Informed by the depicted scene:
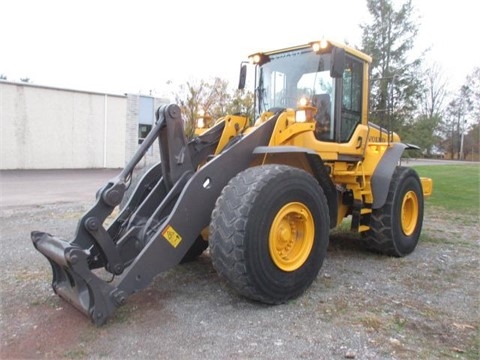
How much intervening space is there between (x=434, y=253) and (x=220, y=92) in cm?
2232

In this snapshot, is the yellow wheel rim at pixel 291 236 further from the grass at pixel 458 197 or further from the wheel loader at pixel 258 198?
the grass at pixel 458 197

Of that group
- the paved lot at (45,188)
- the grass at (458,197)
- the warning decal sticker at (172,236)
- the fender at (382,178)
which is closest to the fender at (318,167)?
the fender at (382,178)

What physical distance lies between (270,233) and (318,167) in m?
1.30

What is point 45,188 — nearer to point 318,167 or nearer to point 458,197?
point 318,167

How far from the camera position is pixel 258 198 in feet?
12.6

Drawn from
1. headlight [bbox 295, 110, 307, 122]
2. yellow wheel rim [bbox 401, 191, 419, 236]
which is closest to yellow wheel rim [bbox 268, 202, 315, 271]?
headlight [bbox 295, 110, 307, 122]

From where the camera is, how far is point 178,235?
12.7 feet

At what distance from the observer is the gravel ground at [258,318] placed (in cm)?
328

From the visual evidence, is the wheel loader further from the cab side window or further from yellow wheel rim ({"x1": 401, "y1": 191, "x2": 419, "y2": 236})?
yellow wheel rim ({"x1": 401, "y1": 191, "x2": 419, "y2": 236})

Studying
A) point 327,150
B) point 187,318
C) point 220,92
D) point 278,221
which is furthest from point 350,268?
point 220,92

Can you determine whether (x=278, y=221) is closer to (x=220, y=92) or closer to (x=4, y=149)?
(x=4, y=149)

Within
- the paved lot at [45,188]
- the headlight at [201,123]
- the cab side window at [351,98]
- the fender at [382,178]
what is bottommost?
the paved lot at [45,188]

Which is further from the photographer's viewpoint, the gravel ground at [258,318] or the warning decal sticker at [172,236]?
the warning decal sticker at [172,236]

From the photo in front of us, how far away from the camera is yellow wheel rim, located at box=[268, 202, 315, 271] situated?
407 cm
